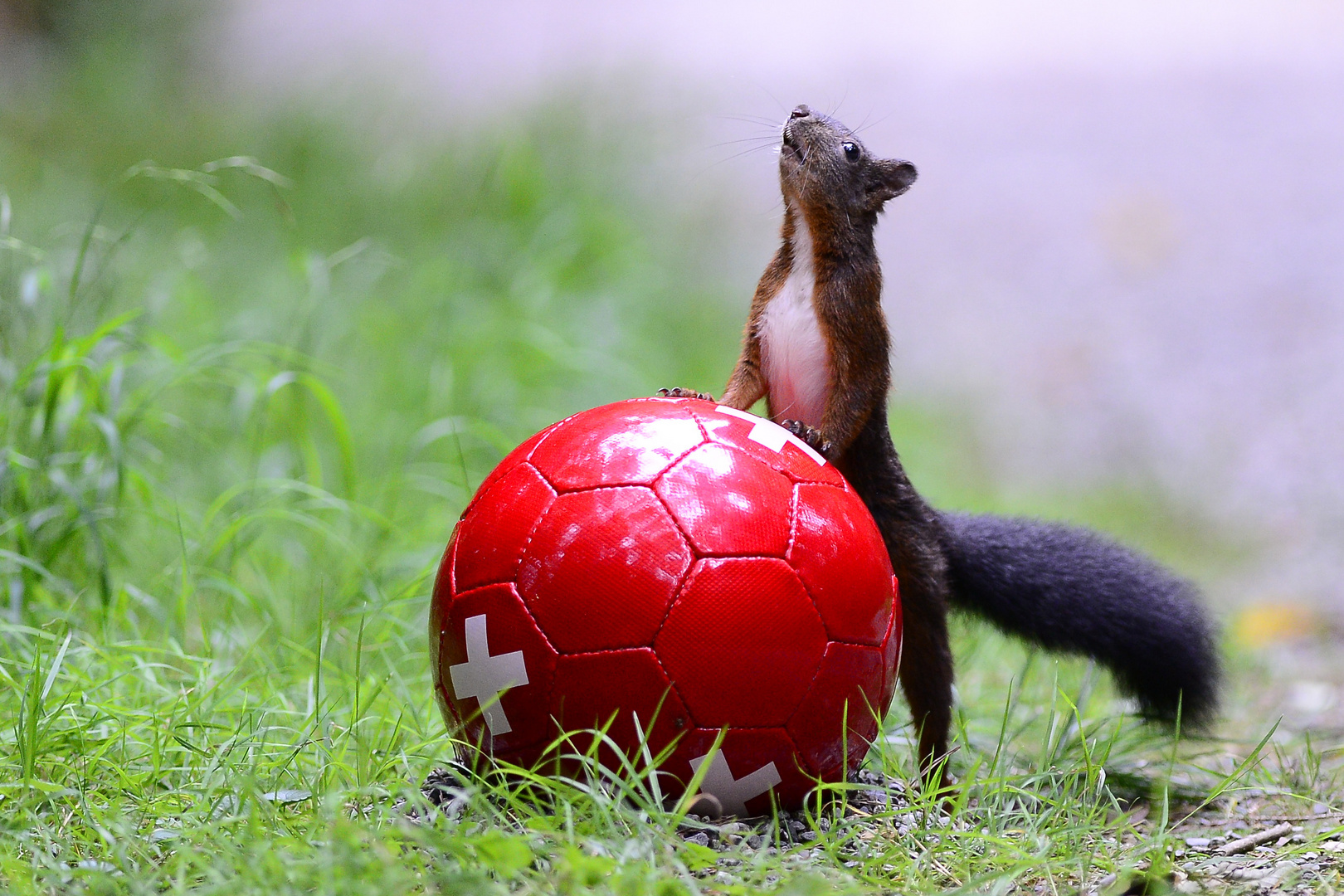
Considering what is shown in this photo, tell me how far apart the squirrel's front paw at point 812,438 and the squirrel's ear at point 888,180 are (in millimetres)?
522

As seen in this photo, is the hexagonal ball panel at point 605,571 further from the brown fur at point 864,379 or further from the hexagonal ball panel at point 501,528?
the brown fur at point 864,379

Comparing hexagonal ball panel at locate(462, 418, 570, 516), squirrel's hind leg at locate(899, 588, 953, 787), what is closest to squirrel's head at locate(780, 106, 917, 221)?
hexagonal ball panel at locate(462, 418, 570, 516)

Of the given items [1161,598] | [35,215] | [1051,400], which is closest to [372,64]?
[35,215]

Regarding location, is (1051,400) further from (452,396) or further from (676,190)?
(452,396)

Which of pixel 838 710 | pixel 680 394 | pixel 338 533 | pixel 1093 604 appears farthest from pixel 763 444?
pixel 338 533

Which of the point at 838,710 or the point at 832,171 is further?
the point at 832,171

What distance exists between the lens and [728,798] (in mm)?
2121

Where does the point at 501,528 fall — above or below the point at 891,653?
above

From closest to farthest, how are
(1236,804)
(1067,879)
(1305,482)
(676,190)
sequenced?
1. (1067,879)
2. (1236,804)
3. (1305,482)
4. (676,190)

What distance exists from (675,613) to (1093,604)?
4.19 ft

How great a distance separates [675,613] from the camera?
2049mm

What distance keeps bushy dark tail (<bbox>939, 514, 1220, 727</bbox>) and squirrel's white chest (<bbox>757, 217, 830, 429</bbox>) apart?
51 centimetres

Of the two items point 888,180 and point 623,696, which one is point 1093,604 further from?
point 623,696

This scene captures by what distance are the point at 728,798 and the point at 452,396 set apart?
3.09m
